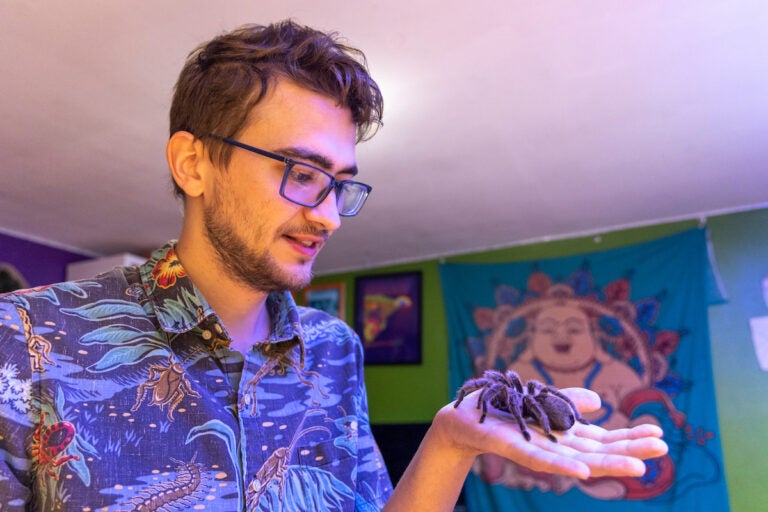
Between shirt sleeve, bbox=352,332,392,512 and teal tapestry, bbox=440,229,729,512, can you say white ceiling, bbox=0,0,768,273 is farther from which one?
shirt sleeve, bbox=352,332,392,512

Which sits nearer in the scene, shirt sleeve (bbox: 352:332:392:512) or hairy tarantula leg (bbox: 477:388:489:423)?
hairy tarantula leg (bbox: 477:388:489:423)

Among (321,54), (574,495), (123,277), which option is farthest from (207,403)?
(574,495)

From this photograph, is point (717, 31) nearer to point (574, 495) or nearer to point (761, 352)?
point (761, 352)

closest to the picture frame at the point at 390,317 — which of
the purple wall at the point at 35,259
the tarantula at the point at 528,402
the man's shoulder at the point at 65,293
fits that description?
the purple wall at the point at 35,259

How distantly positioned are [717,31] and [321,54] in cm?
190

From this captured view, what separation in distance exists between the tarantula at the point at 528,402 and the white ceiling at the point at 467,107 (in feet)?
3.83

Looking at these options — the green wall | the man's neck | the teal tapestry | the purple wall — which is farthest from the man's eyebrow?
the purple wall

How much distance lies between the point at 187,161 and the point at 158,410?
0.46 m

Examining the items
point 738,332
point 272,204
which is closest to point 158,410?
point 272,204

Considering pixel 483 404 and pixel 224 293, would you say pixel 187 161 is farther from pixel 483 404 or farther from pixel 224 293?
pixel 483 404

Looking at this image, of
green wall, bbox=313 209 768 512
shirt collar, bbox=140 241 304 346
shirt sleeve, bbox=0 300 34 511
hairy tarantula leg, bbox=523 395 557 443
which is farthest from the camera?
green wall, bbox=313 209 768 512

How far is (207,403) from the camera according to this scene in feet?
3.05

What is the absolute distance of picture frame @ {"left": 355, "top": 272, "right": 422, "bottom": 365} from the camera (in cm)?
546

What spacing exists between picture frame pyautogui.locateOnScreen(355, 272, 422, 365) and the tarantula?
174 inches
